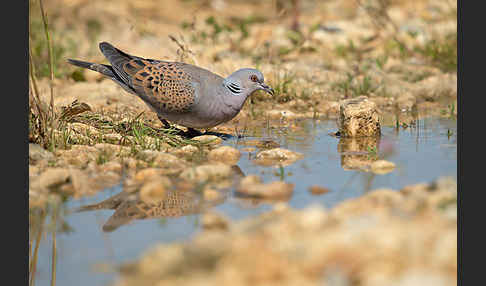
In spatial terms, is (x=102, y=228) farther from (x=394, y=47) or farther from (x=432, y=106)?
(x=394, y=47)

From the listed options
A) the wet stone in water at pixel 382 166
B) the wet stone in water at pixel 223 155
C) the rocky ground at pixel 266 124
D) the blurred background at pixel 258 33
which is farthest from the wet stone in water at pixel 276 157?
the blurred background at pixel 258 33

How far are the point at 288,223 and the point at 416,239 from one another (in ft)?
1.78

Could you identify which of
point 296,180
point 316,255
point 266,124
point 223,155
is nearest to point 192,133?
point 266,124

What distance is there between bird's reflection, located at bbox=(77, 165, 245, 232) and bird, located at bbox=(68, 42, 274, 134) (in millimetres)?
1386

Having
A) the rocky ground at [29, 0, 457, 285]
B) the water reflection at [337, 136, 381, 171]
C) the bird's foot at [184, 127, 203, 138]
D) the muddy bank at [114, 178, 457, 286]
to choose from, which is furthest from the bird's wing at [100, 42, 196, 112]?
the muddy bank at [114, 178, 457, 286]

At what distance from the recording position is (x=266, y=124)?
21.2ft

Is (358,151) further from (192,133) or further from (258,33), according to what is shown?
(258,33)

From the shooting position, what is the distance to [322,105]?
7176mm

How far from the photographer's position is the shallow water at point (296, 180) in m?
3.21

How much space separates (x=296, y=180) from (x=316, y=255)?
199 centimetres

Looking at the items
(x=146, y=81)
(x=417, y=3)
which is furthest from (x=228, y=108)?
(x=417, y=3)

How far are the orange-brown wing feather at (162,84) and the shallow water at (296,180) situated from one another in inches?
23.3

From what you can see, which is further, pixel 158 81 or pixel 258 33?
pixel 258 33

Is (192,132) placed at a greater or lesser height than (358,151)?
greater
